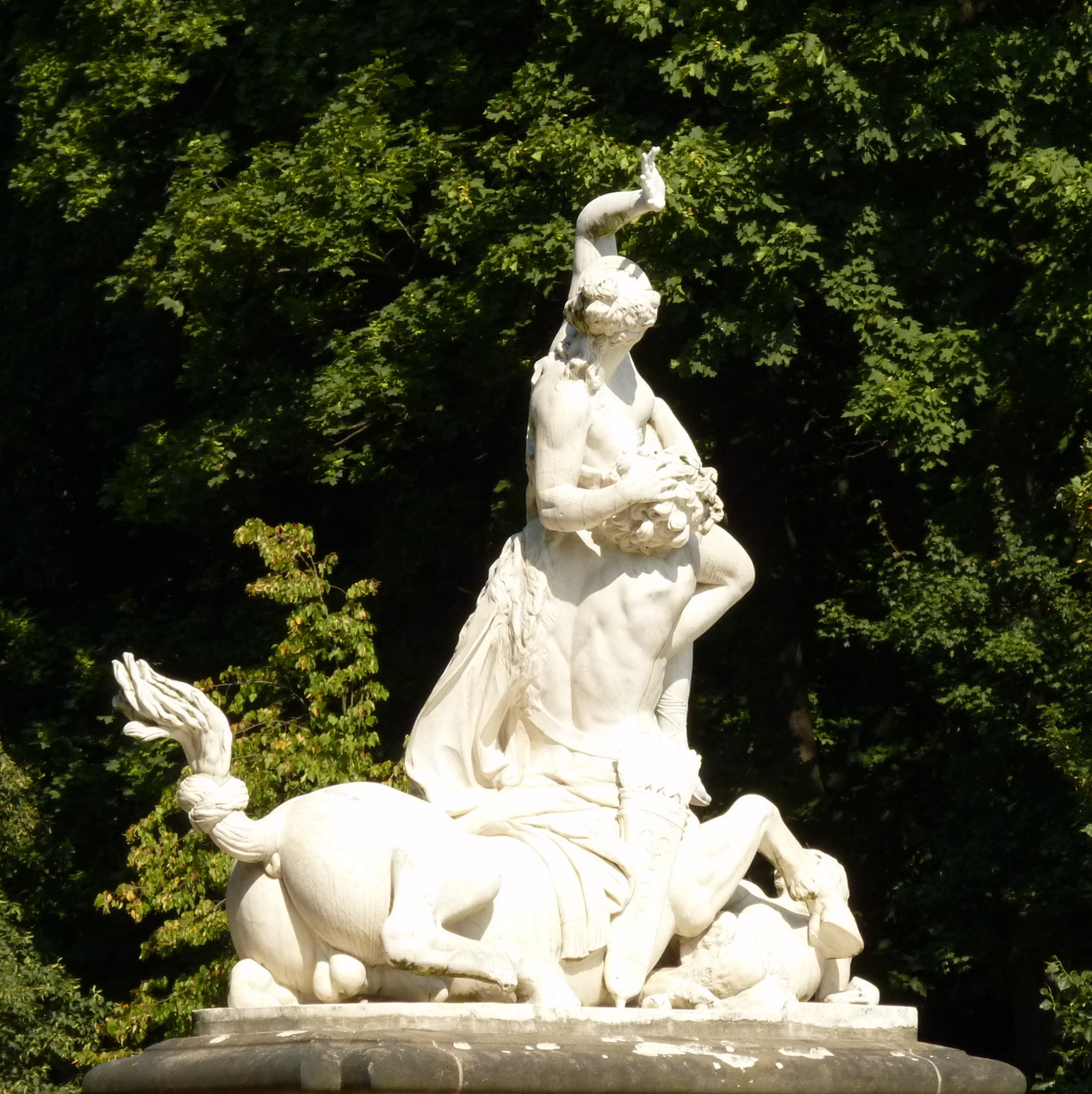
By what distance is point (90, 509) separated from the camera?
58.2ft

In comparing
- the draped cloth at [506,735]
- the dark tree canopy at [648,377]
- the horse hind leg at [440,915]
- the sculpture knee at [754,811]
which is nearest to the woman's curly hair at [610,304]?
the draped cloth at [506,735]

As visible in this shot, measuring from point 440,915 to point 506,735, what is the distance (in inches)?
45.6

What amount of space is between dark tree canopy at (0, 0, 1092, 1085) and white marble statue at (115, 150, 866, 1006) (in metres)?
4.26

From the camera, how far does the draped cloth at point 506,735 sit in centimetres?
780

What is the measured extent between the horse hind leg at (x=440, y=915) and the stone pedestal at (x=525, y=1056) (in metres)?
0.11

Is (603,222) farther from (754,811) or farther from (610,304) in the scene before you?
(754,811)

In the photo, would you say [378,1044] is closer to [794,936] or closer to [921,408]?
[794,936]

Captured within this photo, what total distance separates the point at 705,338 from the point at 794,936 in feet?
20.3

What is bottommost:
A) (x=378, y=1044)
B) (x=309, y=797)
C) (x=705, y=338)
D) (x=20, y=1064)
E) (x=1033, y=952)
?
(x=20, y=1064)

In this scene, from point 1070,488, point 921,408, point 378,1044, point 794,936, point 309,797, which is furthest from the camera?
point 921,408

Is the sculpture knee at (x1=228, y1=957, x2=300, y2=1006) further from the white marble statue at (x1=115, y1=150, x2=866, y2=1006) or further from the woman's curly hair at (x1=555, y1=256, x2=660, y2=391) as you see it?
the woman's curly hair at (x1=555, y1=256, x2=660, y2=391)

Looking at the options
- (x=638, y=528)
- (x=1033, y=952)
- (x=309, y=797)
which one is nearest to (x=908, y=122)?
(x=1033, y=952)

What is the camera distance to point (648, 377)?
14.5 m

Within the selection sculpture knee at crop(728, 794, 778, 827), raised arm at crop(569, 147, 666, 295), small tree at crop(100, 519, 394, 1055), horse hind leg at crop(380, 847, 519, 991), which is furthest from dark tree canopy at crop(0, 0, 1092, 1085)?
horse hind leg at crop(380, 847, 519, 991)
